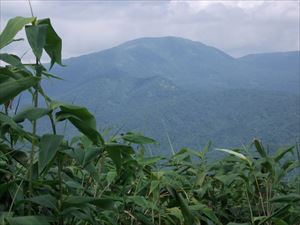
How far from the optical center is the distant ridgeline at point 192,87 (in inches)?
1144

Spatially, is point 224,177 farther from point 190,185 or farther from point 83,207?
point 83,207

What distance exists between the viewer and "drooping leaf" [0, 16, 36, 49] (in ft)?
1.98

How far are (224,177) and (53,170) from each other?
384 mm

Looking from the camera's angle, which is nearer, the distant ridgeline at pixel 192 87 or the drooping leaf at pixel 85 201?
the drooping leaf at pixel 85 201

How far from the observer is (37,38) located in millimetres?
612

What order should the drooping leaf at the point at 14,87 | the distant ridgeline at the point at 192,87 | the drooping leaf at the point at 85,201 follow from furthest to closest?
1. the distant ridgeline at the point at 192,87
2. the drooping leaf at the point at 85,201
3. the drooping leaf at the point at 14,87

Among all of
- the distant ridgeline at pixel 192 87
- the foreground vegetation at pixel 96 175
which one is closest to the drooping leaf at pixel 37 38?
the foreground vegetation at pixel 96 175

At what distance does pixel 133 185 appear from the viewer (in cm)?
112

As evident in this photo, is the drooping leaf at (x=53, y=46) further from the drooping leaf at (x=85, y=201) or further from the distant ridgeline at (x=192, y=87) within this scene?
the distant ridgeline at (x=192, y=87)

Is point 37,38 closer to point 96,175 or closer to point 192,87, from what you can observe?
point 96,175

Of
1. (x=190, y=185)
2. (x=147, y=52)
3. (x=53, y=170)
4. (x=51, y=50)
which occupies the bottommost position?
(x=147, y=52)

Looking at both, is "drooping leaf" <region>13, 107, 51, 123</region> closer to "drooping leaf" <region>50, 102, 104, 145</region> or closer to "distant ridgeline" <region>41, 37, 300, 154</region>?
"drooping leaf" <region>50, 102, 104, 145</region>

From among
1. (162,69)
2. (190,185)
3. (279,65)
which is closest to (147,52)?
(162,69)

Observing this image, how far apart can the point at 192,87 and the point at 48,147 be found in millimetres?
62022
